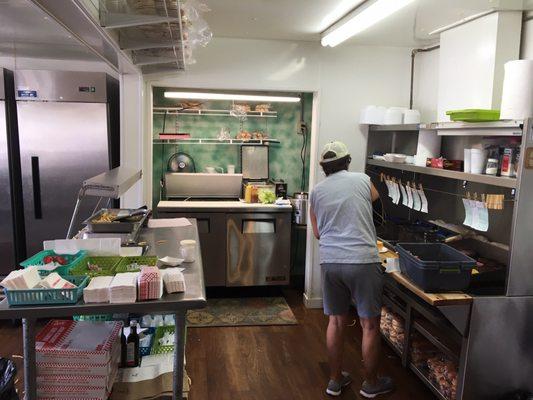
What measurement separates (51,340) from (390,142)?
11.3 ft

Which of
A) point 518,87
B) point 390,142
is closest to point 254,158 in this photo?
point 390,142

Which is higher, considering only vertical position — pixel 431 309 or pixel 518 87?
pixel 518 87

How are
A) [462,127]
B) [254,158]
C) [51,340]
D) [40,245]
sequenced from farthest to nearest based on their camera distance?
[254,158] → [40,245] → [462,127] → [51,340]

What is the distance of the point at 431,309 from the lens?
9.50 feet

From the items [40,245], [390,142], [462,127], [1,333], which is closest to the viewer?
[462,127]

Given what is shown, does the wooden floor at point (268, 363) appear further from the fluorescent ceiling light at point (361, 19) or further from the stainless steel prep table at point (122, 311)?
the fluorescent ceiling light at point (361, 19)

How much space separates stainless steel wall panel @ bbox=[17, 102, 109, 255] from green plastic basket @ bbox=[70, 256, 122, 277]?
2161mm

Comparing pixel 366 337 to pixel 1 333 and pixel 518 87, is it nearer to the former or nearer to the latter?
pixel 518 87

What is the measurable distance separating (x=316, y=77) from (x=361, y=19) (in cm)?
120

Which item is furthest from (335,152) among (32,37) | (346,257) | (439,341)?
(32,37)

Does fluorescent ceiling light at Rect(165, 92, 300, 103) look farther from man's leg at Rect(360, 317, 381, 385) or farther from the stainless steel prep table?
the stainless steel prep table

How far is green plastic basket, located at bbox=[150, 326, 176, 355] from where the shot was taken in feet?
7.11

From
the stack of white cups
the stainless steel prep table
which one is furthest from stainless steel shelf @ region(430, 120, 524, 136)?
the stainless steel prep table

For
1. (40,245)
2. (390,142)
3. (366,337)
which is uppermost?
(390,142)
